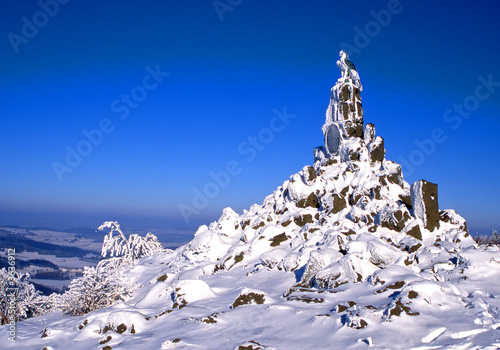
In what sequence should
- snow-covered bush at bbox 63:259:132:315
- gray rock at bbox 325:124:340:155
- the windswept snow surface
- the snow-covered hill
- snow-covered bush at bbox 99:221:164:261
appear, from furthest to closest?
gray rock at bbox 325:124:340:155, snow-covered bush at bbox 99:221:164:261, snow-covered bush at bbox 63:259:132:315, the snow-covered hill, the windswept snow surface

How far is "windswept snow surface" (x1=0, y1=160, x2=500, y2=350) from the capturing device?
14078mm

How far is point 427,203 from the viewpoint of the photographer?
2812 centimetres

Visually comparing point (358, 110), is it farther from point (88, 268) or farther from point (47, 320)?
point (47, 320)

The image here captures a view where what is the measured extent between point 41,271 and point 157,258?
41515mm

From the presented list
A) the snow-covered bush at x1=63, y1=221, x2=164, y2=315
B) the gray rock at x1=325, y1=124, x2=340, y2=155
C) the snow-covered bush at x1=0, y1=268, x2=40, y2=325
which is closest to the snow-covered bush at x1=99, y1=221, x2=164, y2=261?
the snow-covered bush at x1=63, y1=221, x2=164, y2=315

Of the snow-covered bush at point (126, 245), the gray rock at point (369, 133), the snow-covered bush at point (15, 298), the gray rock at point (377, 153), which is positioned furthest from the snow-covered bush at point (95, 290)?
the gray rock at point (369, 133)

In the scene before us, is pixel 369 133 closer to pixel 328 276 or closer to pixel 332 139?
pixel 332 139

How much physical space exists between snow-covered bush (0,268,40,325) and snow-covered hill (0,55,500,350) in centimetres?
232

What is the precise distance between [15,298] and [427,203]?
97.8 feet

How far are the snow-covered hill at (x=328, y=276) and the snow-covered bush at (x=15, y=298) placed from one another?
2.32 m

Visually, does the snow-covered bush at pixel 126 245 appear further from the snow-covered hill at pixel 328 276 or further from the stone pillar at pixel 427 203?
the stone pillar at pixel 427 203

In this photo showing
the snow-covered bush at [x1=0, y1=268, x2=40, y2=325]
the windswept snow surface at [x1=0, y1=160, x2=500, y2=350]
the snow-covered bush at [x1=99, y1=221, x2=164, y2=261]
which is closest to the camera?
the windswept snow surface at [x1=0, y1=160, x2=500, y2=350]

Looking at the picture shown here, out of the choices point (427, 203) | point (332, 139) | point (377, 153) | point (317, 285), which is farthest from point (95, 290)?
point (377, 153)

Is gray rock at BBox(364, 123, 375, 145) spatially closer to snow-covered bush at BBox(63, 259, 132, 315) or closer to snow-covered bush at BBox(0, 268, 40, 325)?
snow-covered bush at BBox(63, 259, 132, 315)
